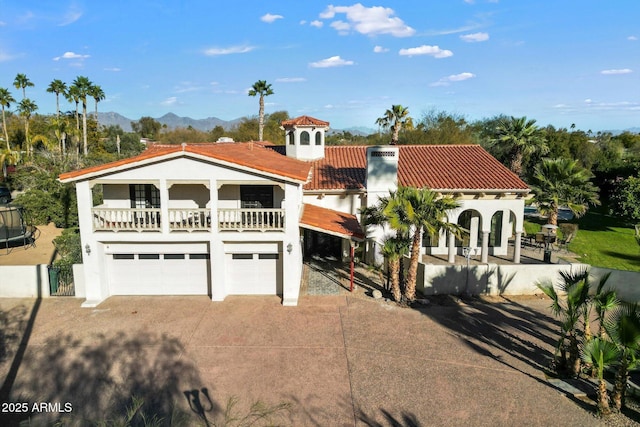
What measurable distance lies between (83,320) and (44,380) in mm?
4195

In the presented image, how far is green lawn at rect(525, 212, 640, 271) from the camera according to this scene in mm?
23500

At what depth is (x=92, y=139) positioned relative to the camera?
71000mm

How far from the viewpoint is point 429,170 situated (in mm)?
24625

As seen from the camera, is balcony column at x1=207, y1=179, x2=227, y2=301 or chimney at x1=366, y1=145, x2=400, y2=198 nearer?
balcony column at x1=207, y1=179, x2=227, y2=301

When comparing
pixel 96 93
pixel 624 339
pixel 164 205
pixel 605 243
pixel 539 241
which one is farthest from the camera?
pixel 96 93

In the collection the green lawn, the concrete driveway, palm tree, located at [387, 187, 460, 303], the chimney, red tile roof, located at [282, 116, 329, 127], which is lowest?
the concrete driveway

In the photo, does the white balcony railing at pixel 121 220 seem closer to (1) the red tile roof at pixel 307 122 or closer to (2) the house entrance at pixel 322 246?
(2) the house entrance at pixel 322 246

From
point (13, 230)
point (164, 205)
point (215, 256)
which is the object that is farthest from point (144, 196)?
point (13, 230)

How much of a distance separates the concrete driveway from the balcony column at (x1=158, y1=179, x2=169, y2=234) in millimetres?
3289

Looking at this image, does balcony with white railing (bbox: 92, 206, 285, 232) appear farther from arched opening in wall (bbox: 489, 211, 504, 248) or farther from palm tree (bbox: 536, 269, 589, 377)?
arched opening in wall (bbox: 489, 211, 504, 248)

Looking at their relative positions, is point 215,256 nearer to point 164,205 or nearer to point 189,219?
point 189,219

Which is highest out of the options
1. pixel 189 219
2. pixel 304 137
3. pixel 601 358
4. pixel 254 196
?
pixel 304 137

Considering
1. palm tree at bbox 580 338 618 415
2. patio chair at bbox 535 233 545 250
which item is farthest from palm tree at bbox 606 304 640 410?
patio chair at bbox 535 233 545 250

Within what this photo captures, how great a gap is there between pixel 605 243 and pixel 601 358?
22.0 meters
